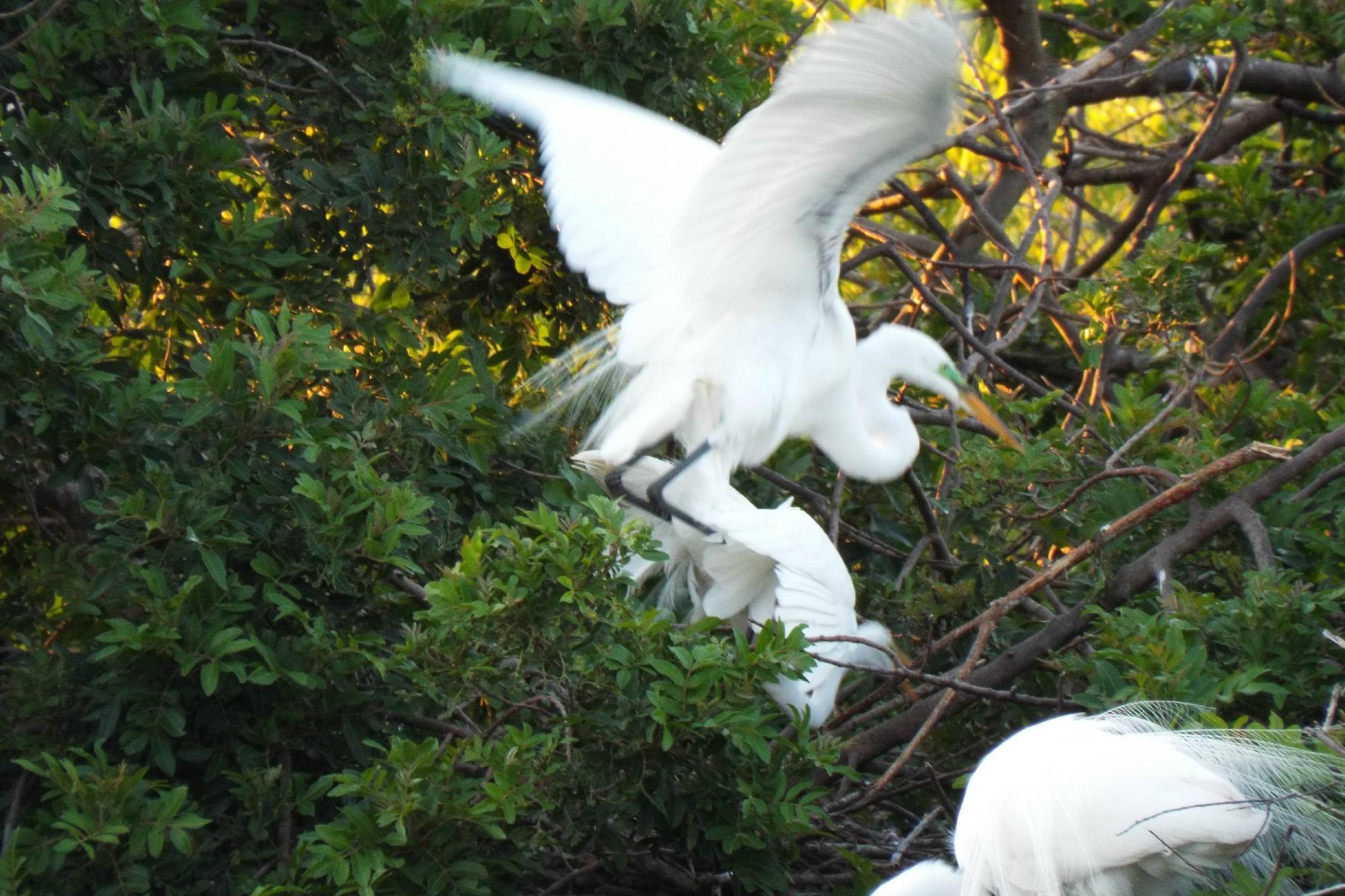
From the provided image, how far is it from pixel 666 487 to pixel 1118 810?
3.78ft

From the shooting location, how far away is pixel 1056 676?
280 cm

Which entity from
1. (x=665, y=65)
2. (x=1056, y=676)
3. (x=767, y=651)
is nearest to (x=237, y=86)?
(x=665, y=65)

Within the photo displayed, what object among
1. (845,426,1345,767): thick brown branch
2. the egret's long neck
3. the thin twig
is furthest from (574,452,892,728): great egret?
the thin twig

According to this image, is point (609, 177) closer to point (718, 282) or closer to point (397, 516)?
point (718, 282)

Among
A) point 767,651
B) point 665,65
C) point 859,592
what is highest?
point 665,65

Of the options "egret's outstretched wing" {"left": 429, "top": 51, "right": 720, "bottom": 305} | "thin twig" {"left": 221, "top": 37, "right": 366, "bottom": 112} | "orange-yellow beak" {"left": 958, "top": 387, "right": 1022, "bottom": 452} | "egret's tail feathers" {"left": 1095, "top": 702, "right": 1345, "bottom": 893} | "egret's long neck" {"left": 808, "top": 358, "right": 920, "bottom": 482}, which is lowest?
"egret's long neck" {"left": 808, "top": 358, "right": 920, "bottom": 482}

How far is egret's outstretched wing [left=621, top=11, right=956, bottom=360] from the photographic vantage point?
7.59 ft

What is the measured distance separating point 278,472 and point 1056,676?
151cm

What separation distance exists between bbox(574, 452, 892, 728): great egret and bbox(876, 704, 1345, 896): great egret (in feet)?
1.14

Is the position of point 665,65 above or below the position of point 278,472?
above

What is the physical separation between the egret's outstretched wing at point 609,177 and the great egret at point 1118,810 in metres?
1.40

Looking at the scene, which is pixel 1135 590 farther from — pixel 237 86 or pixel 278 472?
pixel 237 86

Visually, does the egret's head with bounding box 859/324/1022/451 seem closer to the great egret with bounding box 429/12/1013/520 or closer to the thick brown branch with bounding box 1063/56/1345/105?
the great egret with bounding box 429/12/1013/520

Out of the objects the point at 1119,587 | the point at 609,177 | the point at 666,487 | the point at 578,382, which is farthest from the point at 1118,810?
the point at 609,177
